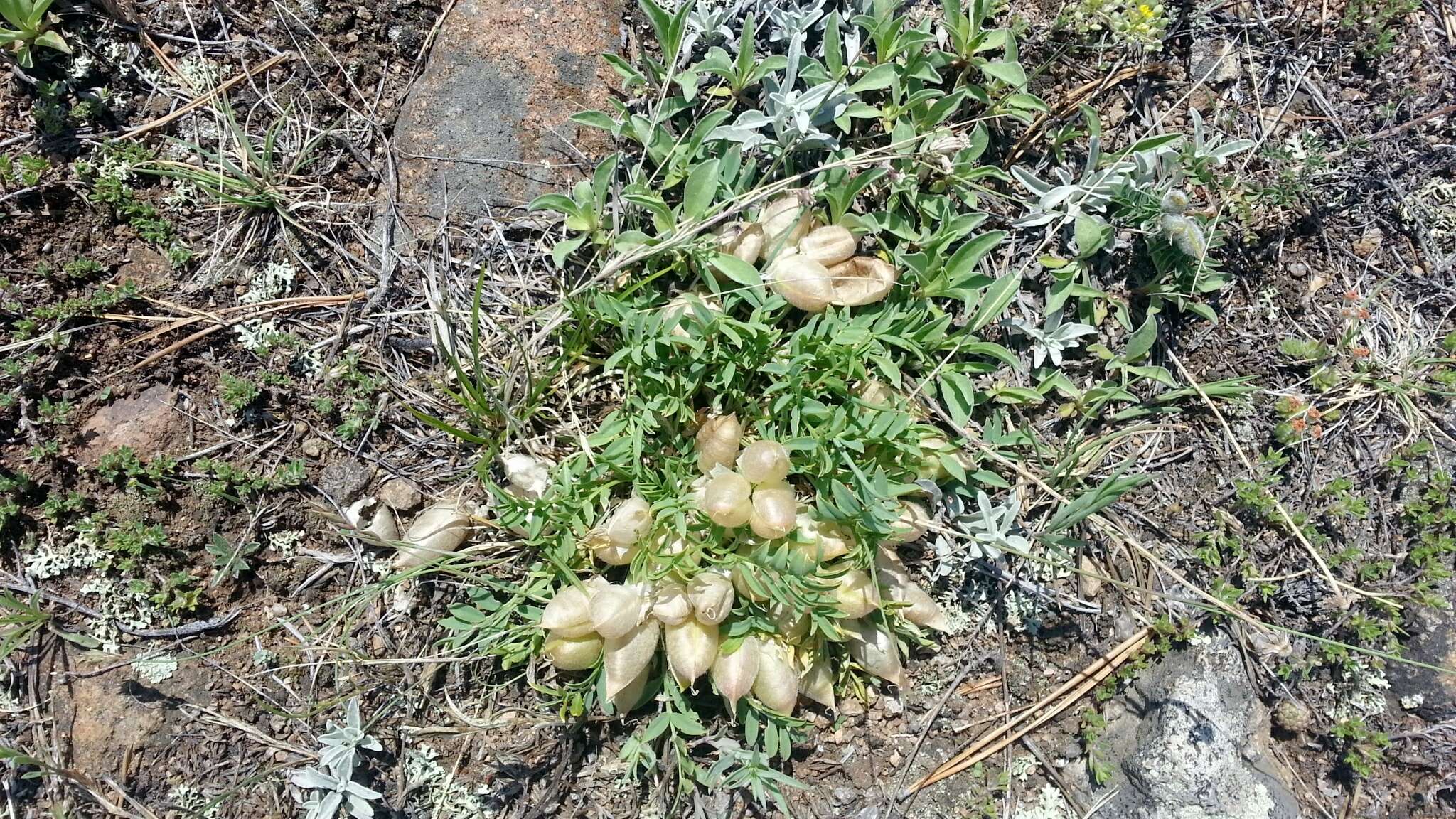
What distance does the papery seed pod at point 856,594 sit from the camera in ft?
8.71

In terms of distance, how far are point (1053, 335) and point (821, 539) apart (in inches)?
48.2

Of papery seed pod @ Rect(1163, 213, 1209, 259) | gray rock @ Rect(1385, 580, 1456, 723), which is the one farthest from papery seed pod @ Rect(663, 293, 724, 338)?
gray rock @ Rect(1385, 580, 1456, 723)

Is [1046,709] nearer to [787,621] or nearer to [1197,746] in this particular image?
[1197,746]

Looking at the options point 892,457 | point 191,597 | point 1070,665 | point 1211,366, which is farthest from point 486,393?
point 1211,366

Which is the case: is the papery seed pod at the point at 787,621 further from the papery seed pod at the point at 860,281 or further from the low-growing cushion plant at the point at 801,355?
the papery seed pod at the point at 860,281

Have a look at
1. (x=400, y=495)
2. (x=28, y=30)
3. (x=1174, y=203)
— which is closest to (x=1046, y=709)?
(x=1174, y=203)

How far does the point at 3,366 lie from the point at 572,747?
236 cm

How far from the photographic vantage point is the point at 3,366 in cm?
269

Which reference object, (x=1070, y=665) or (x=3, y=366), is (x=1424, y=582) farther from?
(x=3, y=366)

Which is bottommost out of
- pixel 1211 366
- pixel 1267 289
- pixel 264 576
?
pixel 264 576

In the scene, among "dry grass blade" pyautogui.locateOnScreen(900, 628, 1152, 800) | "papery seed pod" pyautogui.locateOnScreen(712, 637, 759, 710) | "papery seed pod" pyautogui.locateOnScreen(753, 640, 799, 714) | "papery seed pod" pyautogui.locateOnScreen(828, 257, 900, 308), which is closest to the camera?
"papery seed pod" pyautogui.locateOnScreen(712, 637, 759, 710)

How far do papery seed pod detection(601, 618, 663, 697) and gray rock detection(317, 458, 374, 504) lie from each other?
112 cm

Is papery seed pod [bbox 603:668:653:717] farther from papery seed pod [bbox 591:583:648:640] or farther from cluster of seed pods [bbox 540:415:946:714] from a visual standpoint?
papery seed pod [bbox 591:583:648:640]

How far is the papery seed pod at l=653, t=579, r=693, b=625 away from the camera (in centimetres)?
251
